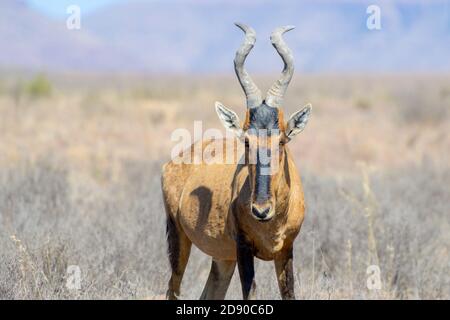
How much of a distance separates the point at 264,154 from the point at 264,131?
187mm

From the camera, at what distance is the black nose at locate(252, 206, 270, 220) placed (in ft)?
20.1

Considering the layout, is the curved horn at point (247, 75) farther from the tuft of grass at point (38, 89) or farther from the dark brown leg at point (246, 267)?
the tuft of grass at point (38, 89)

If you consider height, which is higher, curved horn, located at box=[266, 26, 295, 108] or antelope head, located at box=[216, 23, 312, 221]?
curved horn, located at box=[266, 26, 295, 108]

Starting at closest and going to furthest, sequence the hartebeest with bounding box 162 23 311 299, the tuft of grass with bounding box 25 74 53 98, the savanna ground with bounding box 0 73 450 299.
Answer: the hartebeest with bounding box 162 23 311 299 < the savanna ground with bounding box 0 73 450 299 < the tuft of grass with bounding box 25 74 53 98

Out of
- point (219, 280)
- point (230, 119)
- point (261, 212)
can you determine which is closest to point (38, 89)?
point (219, 280)

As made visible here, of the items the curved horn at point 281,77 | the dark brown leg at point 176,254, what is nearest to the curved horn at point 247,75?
the curved horn at point 281,77

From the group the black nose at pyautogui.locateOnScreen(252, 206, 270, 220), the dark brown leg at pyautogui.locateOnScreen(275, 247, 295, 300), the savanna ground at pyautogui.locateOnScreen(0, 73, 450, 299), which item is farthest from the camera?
the savanna ground at pyautogui.locateOnScreen(0, 73, 450, 299)

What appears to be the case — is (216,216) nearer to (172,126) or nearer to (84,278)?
(84,278)

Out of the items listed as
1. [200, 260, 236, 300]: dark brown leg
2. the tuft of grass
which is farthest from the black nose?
the tuft of grass

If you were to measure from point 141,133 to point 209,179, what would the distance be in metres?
15.8

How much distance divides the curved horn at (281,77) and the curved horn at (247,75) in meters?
0.10

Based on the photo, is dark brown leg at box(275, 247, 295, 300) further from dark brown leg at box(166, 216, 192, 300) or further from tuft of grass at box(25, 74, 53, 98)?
tuft of grass at box(25, 74, 53, 98)

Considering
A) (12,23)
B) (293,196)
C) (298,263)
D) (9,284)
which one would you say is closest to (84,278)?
(9,284)

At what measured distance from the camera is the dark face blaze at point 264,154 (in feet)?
20.2
